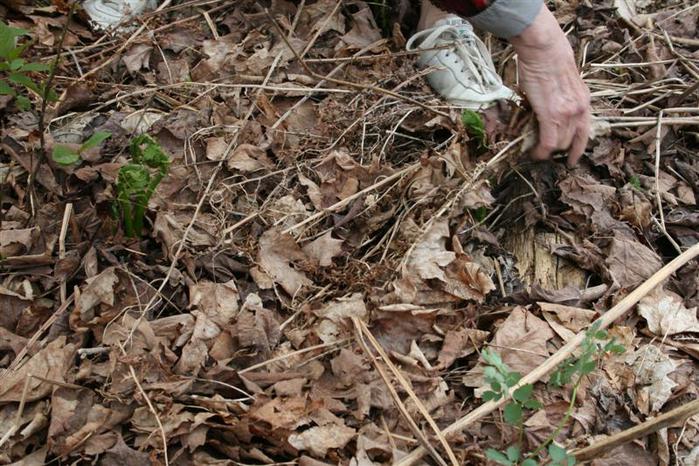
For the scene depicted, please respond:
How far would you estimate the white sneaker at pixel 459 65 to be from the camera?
2332 millimetres

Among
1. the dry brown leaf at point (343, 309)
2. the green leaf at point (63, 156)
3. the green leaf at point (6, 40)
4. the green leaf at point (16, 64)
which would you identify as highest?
the green leaf at point (6, 40)

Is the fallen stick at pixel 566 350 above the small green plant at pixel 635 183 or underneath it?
underneath

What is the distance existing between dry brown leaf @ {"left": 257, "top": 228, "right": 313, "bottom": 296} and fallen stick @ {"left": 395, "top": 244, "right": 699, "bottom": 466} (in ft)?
1.84

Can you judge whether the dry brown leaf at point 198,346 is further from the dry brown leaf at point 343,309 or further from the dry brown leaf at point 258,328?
the dry brown leaf at point 343,309

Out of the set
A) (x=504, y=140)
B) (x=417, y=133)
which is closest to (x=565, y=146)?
(x=504, y=140)

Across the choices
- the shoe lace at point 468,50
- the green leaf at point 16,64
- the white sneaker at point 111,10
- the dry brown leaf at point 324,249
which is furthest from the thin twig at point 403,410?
the white sneaker at point 111,10

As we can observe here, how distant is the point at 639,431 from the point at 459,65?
1.32m

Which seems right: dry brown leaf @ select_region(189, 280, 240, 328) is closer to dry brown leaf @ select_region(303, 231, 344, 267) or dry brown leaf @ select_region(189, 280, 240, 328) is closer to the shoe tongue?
dry brown leaf @ select_region(303, 231, 344, 267)

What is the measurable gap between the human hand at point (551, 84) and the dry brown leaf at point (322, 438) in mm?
1065

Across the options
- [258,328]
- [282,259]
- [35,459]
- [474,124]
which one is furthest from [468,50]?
[35,459]

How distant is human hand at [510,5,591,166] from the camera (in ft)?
6.82

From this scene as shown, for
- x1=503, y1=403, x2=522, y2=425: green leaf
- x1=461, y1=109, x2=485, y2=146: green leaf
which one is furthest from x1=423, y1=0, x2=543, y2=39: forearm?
x1=503, y1=403, x2=522, y2=425: green leaf

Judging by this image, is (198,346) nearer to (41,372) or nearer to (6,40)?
(41,372)

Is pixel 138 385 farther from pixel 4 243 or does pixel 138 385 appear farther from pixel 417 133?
pixel 417 133
